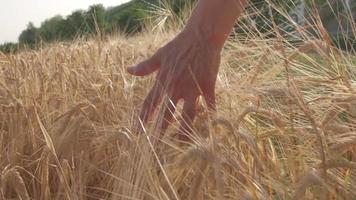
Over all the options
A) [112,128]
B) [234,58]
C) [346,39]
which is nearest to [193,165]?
[112,128]

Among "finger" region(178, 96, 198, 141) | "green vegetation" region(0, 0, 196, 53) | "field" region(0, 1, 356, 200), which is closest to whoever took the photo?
"field" region(0, 1, 356, 200)

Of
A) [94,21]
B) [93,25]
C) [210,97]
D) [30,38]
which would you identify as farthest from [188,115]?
[30,38]

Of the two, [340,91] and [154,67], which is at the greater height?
[154,67]

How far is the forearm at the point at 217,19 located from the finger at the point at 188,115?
0.34 ft

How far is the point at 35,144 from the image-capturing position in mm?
1292

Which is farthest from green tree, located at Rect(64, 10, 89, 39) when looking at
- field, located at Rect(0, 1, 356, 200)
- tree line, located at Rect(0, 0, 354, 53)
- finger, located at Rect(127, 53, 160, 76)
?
finger, located at Rect(127, 53, 160, 76)

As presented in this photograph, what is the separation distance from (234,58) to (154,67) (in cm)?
61

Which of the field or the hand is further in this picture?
the hand

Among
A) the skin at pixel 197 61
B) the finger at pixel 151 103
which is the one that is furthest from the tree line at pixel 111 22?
the finger at pixel 151 103

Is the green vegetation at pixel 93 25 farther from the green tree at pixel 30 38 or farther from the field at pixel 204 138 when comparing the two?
the field at pixel 204 138

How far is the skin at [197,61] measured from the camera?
98 cm

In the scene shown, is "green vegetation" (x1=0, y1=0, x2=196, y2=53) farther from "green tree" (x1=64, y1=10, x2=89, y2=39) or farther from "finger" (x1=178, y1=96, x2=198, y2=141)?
"finger" (x1=178, y1=96, x2=198, y2=141)

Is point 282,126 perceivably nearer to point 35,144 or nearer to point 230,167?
point 230,167

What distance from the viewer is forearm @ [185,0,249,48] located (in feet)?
3.22
